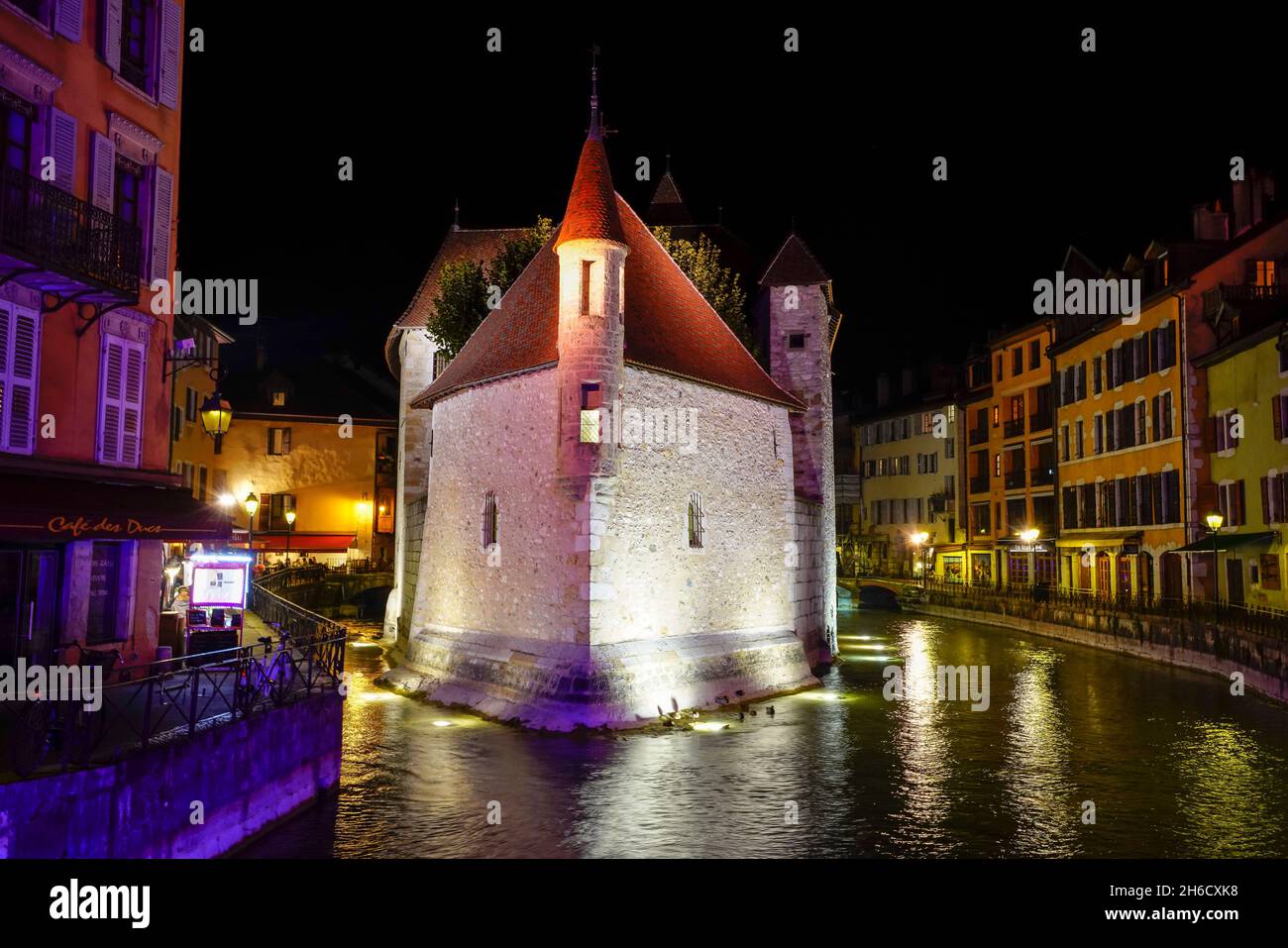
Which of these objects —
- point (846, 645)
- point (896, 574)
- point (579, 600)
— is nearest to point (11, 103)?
point (579, 600)

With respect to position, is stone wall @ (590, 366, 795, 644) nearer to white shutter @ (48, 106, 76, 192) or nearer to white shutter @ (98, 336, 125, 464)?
white shutter @ (98, 336, 125, 464)

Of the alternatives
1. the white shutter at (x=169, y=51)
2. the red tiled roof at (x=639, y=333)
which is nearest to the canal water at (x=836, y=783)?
the red tiled roof at (x=639, y=333)

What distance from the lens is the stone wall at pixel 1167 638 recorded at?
915 inches

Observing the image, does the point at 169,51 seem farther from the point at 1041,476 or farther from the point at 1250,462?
the point at 1041,476

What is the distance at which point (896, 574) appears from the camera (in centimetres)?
6153

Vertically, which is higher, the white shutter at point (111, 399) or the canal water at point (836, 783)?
the white shutter at point (111, 399)

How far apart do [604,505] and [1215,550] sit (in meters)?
18.2

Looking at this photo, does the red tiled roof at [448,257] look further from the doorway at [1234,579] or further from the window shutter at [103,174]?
the doorway at [1234,579]

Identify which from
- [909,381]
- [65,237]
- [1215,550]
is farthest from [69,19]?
[909,381]

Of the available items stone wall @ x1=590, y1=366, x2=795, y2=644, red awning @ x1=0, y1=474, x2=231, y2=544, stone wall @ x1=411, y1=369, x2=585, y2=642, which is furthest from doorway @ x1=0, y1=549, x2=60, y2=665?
stone wall @ x1=590, y1=366, x2=795, y2=644

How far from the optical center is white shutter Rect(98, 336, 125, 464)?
14.8 meters

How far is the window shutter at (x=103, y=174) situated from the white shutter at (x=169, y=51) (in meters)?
1.65

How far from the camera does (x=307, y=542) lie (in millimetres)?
52281

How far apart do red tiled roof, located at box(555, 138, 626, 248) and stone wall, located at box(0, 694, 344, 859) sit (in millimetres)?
10795
